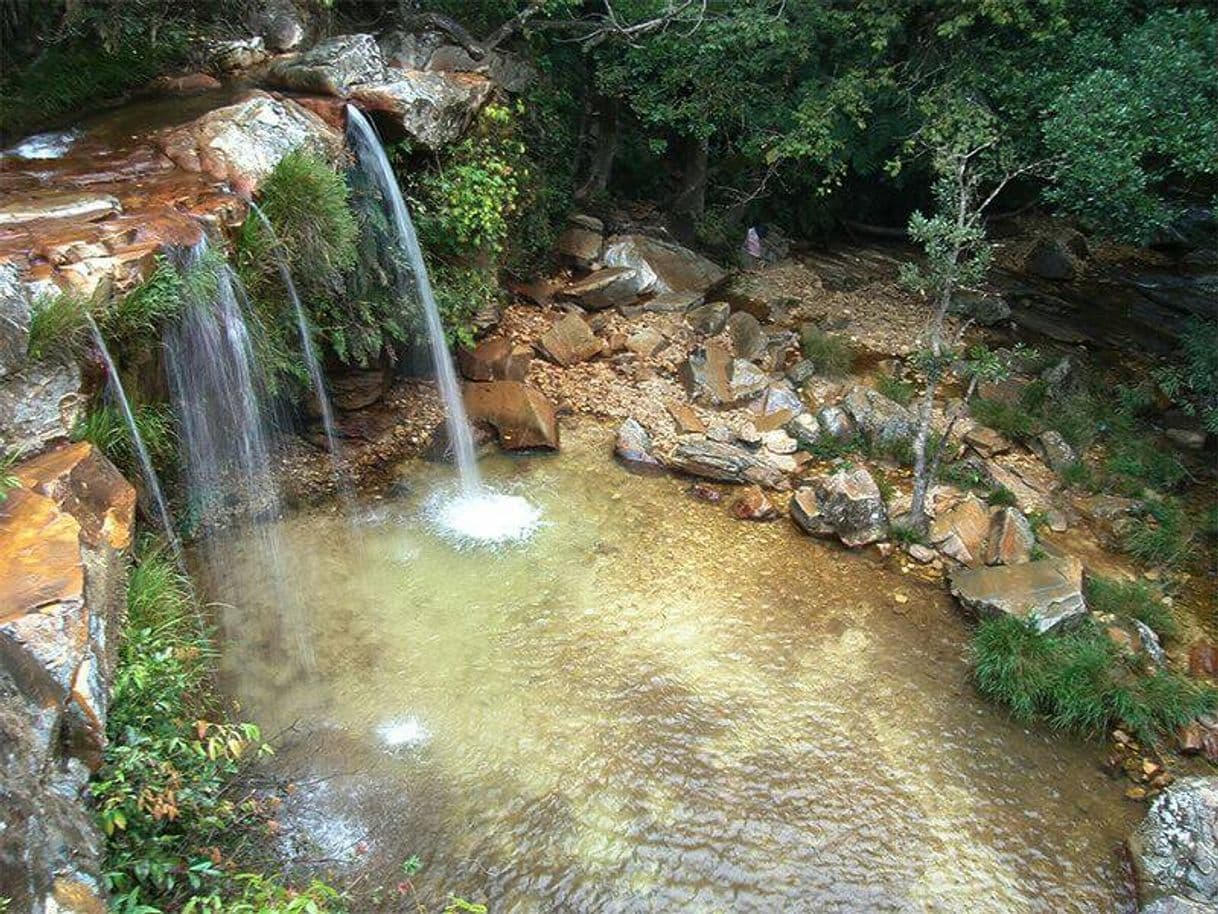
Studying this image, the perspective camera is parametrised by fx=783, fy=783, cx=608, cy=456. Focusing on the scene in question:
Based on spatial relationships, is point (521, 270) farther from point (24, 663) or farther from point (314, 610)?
point (24, 663)

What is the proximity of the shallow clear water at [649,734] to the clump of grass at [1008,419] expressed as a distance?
296 centimetres

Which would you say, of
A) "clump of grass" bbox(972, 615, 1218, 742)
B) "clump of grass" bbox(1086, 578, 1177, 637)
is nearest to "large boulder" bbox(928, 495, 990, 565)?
"clump of grass" bbox(1086, 578, 1177, 637)

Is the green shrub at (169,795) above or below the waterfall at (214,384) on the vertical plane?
below

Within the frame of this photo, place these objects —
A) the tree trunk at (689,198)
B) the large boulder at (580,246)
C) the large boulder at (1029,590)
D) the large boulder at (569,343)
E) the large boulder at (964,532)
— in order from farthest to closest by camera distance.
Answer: the tree trunk at (689,198)
the large boulder at (580,246)
the large boulder at (569,343)
the large boulder at (964,532)
the large boulder at (1029,590)

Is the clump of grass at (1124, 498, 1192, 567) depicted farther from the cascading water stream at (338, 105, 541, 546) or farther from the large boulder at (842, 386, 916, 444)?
the cascading water stream at (338, 105, 541, 546)

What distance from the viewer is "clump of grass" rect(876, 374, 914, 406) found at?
9.78 m

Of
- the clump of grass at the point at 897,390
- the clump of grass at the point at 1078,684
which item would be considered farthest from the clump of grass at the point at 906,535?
the clump of grass at the point at 897,390

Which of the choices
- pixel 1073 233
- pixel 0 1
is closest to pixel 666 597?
pixel 0 1

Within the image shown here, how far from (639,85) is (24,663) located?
32.9ft

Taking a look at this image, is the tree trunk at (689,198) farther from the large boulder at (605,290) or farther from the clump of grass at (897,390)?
the clump of grass at (897,390)

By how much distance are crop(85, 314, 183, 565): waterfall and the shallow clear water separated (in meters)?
0.97

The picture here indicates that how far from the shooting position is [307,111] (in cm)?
724

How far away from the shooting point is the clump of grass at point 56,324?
4.57m

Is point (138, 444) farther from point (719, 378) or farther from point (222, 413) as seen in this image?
point (719, 378)
